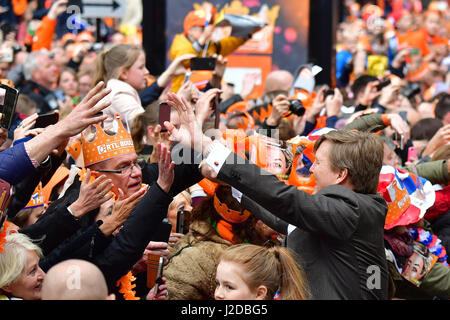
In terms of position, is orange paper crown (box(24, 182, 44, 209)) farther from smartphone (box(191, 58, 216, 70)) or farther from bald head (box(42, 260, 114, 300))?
smartphone (box(191, 58, 216, 70))

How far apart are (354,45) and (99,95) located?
9.91 m

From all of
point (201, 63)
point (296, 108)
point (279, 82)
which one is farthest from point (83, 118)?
point (279, 82)

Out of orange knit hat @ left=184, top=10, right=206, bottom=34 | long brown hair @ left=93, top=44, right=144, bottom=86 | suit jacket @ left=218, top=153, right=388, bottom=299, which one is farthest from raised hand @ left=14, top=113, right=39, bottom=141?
orange knit hat @ left=184, top=10, right=206, bottom=34

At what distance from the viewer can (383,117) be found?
15.6ft

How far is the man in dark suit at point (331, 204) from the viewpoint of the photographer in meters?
2.84

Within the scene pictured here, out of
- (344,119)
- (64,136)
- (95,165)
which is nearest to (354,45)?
(344,119)

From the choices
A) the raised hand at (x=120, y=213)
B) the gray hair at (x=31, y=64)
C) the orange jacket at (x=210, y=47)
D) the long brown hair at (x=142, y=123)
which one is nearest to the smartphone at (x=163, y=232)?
the raised hand at (x=120, y=213)

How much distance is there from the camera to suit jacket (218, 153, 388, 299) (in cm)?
283

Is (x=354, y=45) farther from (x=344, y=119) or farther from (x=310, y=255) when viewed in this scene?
(x=310, y=255)

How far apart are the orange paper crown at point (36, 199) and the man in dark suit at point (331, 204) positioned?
4.79 ft

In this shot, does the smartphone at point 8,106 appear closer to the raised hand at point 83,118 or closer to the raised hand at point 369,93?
the raised hand at point 83,118

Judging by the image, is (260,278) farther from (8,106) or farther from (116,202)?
(8,106)

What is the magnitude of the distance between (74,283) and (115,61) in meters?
3.47

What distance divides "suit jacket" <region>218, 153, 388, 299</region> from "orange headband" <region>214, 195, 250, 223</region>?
0.60 m
